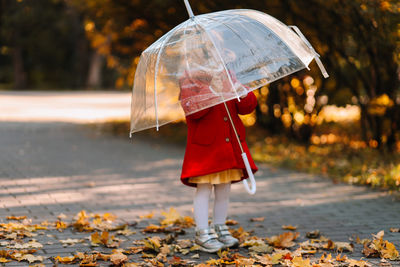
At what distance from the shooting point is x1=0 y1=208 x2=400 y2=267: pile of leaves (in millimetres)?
4230

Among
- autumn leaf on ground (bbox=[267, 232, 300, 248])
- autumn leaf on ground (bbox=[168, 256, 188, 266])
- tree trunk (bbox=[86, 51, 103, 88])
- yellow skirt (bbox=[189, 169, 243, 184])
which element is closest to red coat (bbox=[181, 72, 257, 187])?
yellow skirt (bbox=[189, 169, 243, 184])

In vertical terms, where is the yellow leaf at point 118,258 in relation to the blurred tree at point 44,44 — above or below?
below

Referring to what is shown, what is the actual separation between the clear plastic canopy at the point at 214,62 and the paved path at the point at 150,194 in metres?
1.21

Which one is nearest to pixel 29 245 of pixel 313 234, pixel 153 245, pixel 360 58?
pixel 153 245

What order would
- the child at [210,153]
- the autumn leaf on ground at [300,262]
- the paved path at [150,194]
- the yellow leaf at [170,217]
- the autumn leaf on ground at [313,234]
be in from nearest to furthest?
the autumn leaf on ground at [300,262] → the child at [210,153] → the autumn leaf on ground at [313,234] → the yellow leaf at [170,217] → the paved path at [150,194]

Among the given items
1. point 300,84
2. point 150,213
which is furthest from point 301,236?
point 300,84

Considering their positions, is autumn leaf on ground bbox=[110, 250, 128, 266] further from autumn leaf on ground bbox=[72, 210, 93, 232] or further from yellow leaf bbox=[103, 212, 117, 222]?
yellow leaf bbox=[103, 212, 117, 222]

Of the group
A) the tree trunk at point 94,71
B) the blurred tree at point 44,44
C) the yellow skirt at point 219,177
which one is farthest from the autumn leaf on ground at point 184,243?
the tree trunk at point 94,71

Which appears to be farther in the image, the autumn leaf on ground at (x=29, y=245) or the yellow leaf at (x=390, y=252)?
the autumn leaf on ground at (x=29, y=245)

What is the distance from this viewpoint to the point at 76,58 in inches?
1796

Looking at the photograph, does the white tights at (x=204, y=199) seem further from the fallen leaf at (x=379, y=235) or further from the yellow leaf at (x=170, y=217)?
the fallen leaf at (x=379, y=235)

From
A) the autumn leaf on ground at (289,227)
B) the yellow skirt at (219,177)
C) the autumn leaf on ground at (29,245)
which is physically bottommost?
the autumn leaf on ground at (29,245)

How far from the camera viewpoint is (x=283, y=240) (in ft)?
15.6

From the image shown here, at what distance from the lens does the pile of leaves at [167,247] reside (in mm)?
4230
